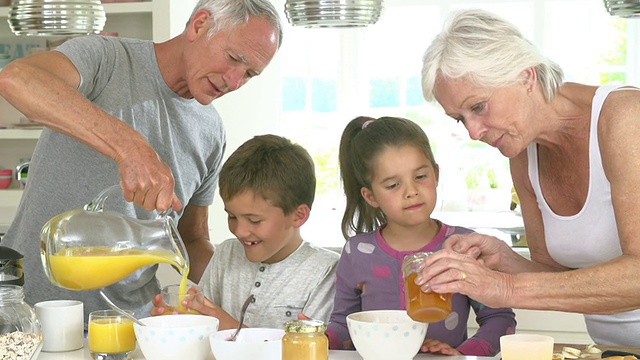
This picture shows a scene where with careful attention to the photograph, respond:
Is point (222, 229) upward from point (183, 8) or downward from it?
downward

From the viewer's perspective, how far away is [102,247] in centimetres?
177

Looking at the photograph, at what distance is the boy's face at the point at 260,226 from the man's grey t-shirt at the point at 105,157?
7.5 inches

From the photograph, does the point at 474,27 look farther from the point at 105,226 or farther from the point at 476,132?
the point at 105,226

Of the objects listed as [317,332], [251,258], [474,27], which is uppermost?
[474,27]

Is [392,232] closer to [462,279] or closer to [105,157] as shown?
[462,279]

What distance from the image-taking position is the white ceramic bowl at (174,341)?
164 cm

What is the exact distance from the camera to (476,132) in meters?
1.85

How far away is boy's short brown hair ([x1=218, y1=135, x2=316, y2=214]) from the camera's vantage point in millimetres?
2221

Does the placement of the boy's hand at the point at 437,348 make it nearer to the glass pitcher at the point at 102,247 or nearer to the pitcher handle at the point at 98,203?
the glass pitcher at the point at 102,247

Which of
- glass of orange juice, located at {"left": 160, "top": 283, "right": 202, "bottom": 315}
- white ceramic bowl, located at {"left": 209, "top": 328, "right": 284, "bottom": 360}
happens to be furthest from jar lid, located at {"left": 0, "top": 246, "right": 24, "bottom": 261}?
white ceramic bowl, located at {"left": 209, "top": 328, "right": 284, "bottom": 360}

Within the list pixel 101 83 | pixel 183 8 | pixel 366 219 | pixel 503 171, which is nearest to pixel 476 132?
pixel 366 219

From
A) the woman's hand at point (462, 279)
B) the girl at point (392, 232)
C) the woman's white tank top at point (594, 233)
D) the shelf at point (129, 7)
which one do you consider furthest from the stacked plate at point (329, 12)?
the shelf at point (129, 7)

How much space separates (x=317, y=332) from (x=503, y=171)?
4.34m

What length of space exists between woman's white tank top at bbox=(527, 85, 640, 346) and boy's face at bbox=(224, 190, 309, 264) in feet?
1.90
